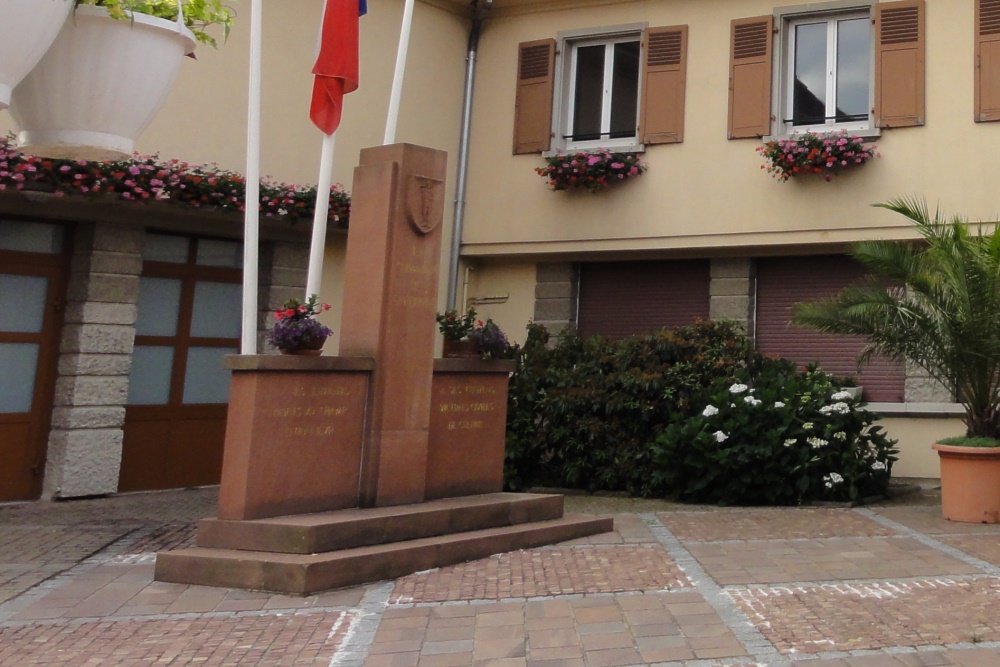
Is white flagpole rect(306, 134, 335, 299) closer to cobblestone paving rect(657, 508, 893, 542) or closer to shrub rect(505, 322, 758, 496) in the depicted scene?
cobblestone paving rect(657, 508, 893, 542)

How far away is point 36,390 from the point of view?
8.88 m

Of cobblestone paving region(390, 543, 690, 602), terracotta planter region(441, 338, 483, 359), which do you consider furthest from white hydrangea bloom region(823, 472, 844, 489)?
terracotta planter region(441, 338, 483, 359)

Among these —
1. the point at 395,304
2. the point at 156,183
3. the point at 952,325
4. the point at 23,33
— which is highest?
the point at 156,183

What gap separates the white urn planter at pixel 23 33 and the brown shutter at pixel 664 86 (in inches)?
369

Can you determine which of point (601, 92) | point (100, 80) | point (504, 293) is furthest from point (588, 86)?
point (100, 80)

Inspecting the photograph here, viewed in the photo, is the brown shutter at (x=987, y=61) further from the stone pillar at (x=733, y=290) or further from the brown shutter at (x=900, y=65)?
the stone pillar at (x=733, y=290)

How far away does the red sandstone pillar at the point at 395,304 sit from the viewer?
6.13 metres

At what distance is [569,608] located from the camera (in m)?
4.78

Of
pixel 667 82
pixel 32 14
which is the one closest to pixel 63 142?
pixel 32 14

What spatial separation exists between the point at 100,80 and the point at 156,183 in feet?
20.1

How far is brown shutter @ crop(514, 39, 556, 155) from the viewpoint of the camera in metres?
11.5

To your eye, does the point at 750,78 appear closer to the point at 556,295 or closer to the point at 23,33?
the point at 556,295

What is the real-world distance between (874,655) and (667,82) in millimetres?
8308

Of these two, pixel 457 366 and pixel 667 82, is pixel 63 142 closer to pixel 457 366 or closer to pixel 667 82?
pixel 457 366
